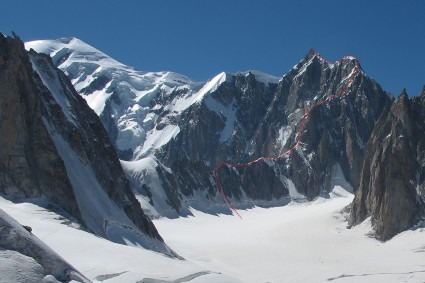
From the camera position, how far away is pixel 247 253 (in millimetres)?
55719

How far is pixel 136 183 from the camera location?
10088 cm

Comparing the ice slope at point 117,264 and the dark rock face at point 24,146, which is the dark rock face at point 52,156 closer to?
the dark rock face at point 24,146

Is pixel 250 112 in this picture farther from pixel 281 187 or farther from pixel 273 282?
pixel 273 282

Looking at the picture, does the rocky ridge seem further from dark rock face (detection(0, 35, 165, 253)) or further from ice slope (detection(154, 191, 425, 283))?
dark rock face (detection(0, 35, 165, 253))

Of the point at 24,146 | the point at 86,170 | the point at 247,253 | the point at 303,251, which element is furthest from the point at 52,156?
the point at 303,251

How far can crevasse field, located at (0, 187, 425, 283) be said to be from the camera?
14219mm

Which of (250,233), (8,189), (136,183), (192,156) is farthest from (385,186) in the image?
(192,156)

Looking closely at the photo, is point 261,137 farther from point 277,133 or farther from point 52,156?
point 52,156

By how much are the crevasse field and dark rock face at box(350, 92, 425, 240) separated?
2.32 meters

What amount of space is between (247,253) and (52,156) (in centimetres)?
2749

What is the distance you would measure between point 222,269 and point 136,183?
58.2 meters

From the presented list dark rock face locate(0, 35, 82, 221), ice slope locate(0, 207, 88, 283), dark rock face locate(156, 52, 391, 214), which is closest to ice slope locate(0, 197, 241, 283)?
ice slope locate(0, 207, 88, 283)

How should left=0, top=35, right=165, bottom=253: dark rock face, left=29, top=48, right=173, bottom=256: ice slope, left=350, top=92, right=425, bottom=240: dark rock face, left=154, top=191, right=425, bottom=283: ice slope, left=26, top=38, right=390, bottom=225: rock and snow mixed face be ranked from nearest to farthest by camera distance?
left=0, top=35, right=165, bottom=253: dark rock face
left=29, top=48, right=173, bottom=256: ice slope
left=154, top=191, right=425, bottom=283: ice slope
left=350, top=92, right=425, bottom=240: dark rock face
left=26, top=38, right=390, bottom=225: rock and snow mixed face

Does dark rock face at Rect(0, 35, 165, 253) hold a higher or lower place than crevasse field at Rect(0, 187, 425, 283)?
higher
